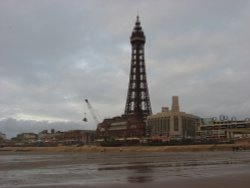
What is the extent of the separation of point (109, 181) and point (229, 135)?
150 m

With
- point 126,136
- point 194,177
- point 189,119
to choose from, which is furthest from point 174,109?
point 194,177

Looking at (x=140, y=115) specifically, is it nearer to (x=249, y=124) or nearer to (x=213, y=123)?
(x=213, y=123)

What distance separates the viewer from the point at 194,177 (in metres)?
29.0

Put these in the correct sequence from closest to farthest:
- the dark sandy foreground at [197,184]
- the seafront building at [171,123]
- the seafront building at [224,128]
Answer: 1. the dark sandy foreground at [197,184]
2. the seafront building at [224,128]
3. the seafront building at [171,123]

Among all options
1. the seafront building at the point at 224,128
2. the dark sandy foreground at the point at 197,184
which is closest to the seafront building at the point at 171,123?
the seafront building at the point at 224,128

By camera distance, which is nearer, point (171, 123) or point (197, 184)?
point (197, 184)

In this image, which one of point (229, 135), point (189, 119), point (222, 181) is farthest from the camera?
point (189, 119)

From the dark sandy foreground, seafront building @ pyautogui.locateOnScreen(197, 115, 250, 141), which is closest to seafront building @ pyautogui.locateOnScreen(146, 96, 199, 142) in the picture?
seafront building @ pyautogui.locateOnScreen(197, 115, 250, 141)

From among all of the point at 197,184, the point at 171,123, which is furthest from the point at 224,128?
the point at 197,184

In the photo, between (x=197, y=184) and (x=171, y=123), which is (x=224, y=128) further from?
(x=197, y=184)

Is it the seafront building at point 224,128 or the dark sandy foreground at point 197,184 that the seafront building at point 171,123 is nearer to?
the seafront building at point 224,128

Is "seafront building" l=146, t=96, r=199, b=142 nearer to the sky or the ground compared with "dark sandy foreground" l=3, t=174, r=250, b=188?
nearer to the sky

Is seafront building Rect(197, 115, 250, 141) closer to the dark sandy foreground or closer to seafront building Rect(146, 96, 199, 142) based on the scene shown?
seafront building Rect(146, 96, 199, 142)

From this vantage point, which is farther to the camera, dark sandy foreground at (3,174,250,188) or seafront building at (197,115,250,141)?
seafront building at (197,115,250,141)
